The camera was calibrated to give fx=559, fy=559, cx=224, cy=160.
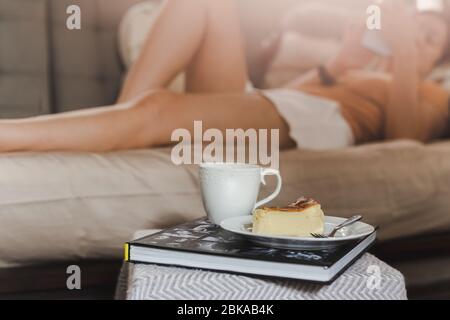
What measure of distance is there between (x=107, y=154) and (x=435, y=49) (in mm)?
1125

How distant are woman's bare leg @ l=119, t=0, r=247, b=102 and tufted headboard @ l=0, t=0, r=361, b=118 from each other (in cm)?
20

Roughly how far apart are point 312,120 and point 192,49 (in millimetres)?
326

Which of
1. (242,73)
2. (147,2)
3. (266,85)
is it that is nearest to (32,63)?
(147,2)

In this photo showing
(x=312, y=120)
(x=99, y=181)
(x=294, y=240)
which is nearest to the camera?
(x=294, y=240)

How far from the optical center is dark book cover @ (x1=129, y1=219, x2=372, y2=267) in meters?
0.47

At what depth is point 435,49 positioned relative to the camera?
165 cm

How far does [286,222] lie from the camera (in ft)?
1.68

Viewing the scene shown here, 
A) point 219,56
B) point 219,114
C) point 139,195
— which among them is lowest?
point 139,195

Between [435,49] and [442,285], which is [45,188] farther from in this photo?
[435,49]

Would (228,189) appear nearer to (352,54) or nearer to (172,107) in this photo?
(172,107)

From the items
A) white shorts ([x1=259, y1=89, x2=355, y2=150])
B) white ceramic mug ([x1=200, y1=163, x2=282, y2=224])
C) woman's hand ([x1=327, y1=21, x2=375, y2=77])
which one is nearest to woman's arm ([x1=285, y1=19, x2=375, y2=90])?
woman's hand ([x1=327, y1=21, x2=375, y2=77])

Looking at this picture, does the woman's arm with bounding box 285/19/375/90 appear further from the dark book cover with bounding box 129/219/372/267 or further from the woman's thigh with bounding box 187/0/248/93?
the dark book cover with bounding box 129/219/372/267

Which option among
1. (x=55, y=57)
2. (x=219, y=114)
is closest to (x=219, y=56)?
(x=219, y=114)

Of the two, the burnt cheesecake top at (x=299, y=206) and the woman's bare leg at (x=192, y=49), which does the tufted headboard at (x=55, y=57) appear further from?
the burnt cheesecake top at (x=299, y=206)
